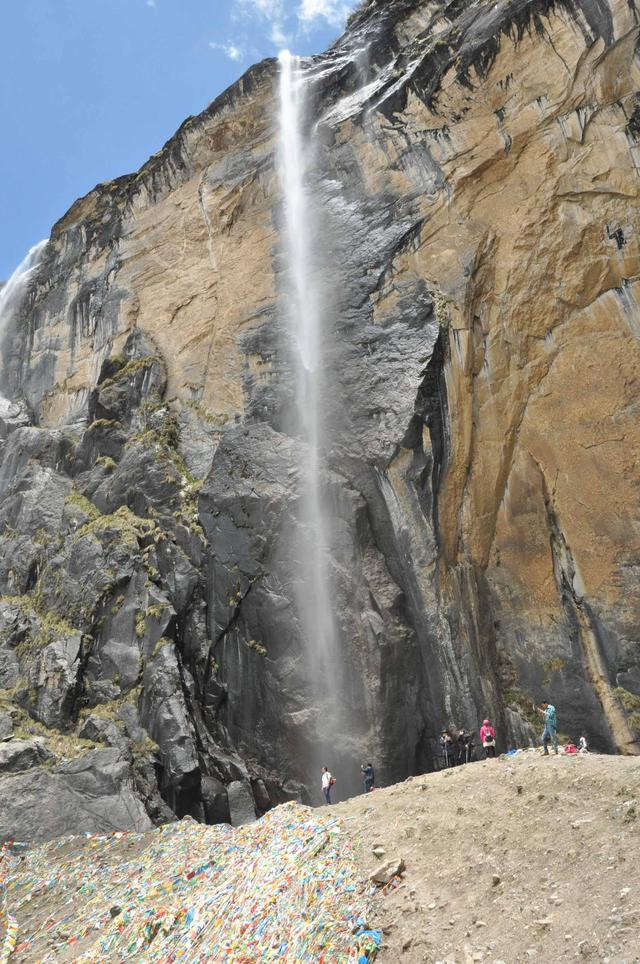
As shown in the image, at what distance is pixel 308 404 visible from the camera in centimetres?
1931

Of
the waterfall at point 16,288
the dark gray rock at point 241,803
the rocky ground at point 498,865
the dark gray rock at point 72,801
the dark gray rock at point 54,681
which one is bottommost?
the dark gray rock at point 241,803

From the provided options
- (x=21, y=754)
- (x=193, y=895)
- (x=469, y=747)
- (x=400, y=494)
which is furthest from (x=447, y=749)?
(x=21, y=754)

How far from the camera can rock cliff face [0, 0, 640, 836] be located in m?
15.3

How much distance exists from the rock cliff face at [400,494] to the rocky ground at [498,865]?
4927 mm

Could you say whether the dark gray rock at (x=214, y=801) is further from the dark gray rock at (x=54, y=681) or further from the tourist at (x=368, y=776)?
the dark gray rock at (x=54, y=681)

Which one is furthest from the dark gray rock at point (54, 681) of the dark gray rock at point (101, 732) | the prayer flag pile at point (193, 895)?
the prayer flag pile at point (193, 895)

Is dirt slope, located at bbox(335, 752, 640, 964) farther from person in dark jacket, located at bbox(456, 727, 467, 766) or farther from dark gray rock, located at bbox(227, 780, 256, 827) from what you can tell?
dark gray rock, located at bbox(227, 780, 256, 827)

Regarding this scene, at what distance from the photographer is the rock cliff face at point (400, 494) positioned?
50.3ft

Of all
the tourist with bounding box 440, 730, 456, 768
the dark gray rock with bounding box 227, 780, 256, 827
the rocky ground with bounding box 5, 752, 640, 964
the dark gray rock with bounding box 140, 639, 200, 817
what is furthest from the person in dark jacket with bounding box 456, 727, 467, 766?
the dark gray rock with bounding box 140, 639, 200, 817

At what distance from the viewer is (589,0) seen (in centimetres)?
1702

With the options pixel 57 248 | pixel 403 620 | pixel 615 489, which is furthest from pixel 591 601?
pixel 57 248

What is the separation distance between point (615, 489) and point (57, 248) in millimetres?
28088

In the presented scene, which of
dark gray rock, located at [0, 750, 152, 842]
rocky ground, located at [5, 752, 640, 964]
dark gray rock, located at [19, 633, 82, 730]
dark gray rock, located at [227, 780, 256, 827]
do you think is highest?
dark gray rock, located at [19, 633, 82, 730]

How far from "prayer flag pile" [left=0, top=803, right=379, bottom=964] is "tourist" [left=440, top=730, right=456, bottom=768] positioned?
149 inches
